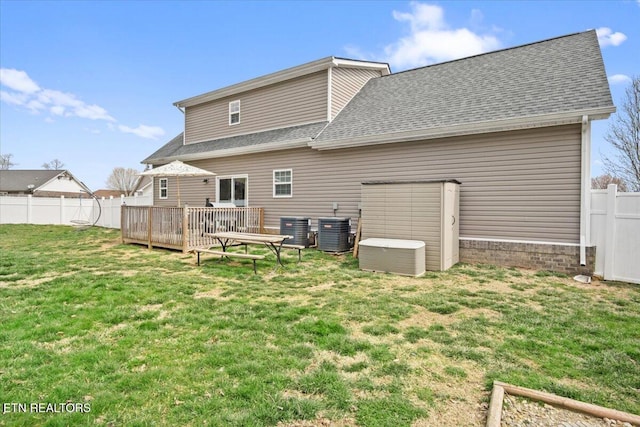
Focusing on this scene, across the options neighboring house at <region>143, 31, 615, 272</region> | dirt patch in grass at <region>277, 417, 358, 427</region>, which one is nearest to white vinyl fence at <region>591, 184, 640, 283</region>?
neighboring house at <region>143, 31, 615, 272</region>

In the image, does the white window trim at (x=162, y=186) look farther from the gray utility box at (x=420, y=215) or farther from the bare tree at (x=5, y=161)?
the bare tree at (x=5, y=161)

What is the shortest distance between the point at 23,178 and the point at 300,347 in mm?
45411

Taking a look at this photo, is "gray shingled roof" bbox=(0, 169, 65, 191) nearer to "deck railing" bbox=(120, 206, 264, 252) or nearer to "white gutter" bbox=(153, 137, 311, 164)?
"white gutter" bbox=(153, 137, 311, 164)

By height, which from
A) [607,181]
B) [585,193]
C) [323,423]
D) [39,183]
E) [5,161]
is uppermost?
[5,161]

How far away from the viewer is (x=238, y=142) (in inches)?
500

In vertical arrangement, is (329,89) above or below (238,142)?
above

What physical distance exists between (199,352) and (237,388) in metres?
0.83

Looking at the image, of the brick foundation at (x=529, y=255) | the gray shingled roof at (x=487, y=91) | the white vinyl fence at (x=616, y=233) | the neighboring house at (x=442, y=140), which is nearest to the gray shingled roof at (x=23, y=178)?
the neighboring house at (x=442, y=140)

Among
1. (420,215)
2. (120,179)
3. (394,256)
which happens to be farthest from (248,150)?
(120,179)

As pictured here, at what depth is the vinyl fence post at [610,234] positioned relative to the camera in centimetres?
630

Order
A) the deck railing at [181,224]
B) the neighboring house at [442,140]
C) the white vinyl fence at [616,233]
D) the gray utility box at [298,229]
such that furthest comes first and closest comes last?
the gray utility box at [298,229] → the deck railing at [181,224] → the neighboring house at [442,140] → the white vinyl fence at [616,233]

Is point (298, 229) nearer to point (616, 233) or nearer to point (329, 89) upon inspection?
point (329, 89)

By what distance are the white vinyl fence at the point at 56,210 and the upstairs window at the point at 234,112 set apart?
7.75 m

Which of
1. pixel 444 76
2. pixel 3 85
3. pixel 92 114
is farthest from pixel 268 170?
pixel 92 114
